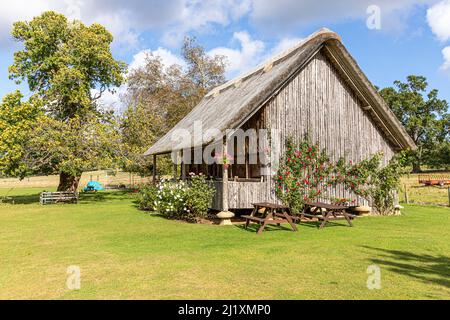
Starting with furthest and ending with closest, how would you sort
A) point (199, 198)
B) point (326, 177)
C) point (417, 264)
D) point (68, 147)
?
point (68, 147) < point (326, 177) < point (199, 198) < point (417, 264)

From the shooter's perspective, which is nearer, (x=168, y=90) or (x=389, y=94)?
(x=168, y=90)

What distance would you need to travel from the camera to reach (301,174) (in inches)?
570

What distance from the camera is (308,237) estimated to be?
33.7 feet

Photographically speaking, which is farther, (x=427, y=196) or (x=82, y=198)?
(x=82, y=198)

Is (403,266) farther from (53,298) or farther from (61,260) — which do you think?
(61,260)

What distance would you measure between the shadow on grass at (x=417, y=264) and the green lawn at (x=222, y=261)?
2 cm

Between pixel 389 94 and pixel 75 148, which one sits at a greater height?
pixel 389 94

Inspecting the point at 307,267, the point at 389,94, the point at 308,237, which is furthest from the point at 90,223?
the point at 389,94

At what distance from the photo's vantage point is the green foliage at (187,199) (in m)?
13.2

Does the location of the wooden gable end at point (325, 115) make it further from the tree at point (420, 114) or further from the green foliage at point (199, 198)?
the tree at point (420, 114)

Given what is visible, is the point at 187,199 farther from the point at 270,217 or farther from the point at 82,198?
the point at 82,198

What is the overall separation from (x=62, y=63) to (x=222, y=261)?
23.2 meters

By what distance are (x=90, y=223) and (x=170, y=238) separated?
4855mm

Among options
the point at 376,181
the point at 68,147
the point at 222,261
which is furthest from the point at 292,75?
the point at 68,147
